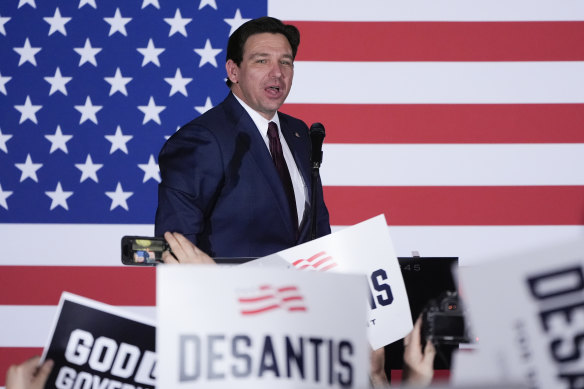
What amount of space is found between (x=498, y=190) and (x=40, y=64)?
211 centimetres

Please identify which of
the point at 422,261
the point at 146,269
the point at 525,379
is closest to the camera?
the point at 525,379

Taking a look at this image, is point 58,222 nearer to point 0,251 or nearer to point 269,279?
point 0,251

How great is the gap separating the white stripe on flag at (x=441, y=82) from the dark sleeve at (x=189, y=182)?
108 cm

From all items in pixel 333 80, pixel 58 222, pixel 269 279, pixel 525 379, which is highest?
pixel 333 80

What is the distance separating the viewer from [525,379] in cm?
72

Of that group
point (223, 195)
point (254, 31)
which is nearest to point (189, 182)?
point (223, 195)

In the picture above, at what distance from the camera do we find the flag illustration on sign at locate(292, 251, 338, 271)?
1352mm

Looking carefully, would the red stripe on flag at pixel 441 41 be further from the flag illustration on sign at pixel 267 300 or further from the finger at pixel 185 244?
the flag illustration on sign at pixel 267 300

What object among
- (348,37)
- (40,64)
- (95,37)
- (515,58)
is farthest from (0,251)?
(515,58)

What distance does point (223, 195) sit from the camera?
206 cm

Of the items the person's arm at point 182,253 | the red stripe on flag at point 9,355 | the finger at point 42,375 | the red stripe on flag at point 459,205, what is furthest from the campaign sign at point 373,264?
the red stripe on flag at point 9,355

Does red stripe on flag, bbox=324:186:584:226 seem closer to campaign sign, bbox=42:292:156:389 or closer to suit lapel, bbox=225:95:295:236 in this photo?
suit lapel, bbox=225:95:295:236

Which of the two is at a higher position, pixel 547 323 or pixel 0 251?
pixel 0 251

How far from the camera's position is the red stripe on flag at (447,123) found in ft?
Result: 9.96
